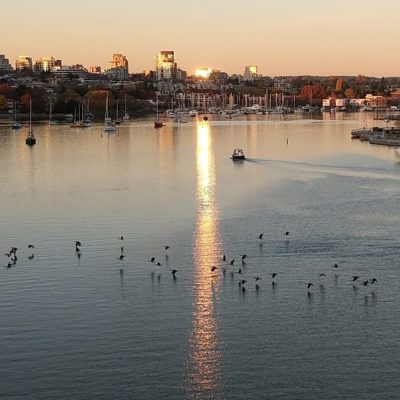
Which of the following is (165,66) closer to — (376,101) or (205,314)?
(376,101)

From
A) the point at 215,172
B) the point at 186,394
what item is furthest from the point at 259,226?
the point at 215,172

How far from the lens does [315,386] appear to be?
7223 mm

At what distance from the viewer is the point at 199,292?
9.93 m

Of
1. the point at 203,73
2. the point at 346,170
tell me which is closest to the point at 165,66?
the point at 203,73

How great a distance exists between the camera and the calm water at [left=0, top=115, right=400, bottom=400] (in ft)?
24.4

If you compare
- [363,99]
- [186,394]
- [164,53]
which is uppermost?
[164,53]

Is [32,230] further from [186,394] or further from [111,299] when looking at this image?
[186,394]

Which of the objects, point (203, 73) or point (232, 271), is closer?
point (232, 271)

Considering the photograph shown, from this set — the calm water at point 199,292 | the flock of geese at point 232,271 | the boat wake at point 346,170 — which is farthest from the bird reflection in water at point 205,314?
the boat wake at point 346,170

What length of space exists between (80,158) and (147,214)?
1279cm

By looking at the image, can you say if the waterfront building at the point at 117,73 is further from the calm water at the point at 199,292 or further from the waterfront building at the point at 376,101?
the calm water at the point at 199,292

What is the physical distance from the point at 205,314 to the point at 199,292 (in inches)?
32.2

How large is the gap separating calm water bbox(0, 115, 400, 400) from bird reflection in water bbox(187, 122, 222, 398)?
0.9 inches

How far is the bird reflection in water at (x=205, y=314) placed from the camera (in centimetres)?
734
